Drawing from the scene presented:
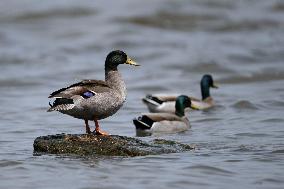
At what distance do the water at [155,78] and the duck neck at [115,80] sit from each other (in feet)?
3.25

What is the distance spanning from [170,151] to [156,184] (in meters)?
1.68

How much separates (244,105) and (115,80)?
630cm

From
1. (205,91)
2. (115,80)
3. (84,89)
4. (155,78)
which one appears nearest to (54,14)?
(155,78)

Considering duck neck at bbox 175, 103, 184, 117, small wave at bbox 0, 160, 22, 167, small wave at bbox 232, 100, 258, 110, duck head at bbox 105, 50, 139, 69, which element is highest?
duck head at bbox 105, 50, 139, 69

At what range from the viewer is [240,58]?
25.0 metres

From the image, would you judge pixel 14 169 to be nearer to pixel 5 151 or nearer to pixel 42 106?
pixel 5 151

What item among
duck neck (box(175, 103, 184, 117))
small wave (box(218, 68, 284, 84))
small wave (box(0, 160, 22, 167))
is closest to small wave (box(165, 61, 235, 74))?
small wave (box(218, 68, 284, 84))

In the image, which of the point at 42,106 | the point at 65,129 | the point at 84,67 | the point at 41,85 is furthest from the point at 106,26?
the point at 65,129

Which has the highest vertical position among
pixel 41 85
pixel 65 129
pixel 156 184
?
pixel 41 85

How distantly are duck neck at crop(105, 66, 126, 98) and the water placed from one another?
38.9 inches

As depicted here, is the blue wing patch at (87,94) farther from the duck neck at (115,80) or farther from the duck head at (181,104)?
the duck head at (181,104)

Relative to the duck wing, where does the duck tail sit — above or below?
below

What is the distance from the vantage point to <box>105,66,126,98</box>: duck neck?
1196cm

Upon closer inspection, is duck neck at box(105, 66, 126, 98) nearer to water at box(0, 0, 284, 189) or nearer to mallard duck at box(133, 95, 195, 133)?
water at box(0, 0, 284, 189)
